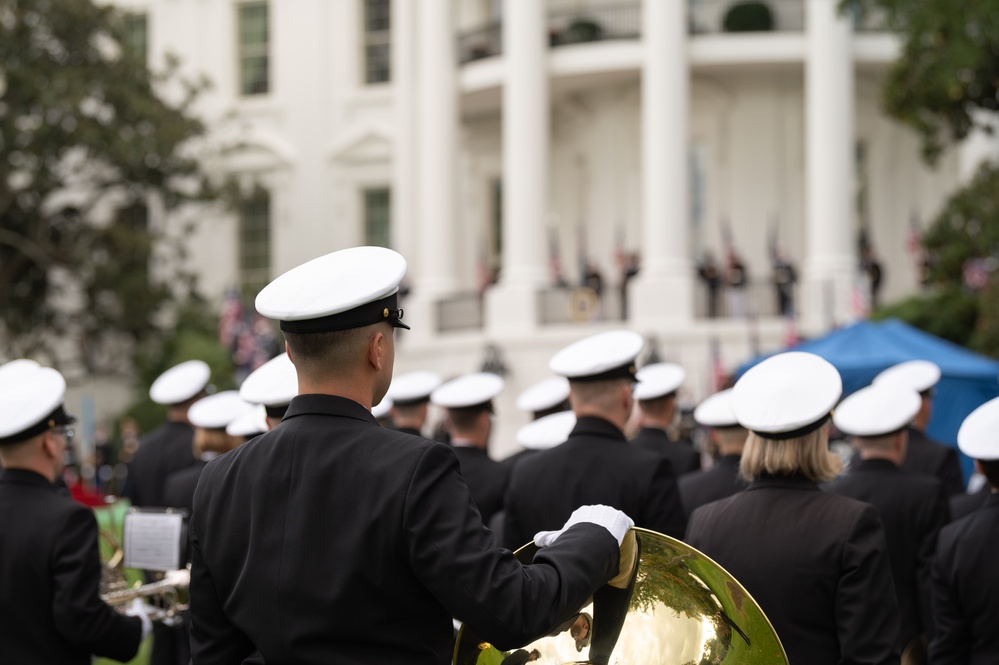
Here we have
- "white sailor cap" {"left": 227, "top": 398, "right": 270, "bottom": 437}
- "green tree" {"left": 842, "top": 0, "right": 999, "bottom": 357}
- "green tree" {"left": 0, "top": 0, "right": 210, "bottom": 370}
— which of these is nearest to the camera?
"white sailor cap" {"left": 227, "top": 398, "right": 270, "bottom": 437}

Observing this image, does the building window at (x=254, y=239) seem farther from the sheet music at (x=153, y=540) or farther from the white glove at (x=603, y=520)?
the white glove at (x=603, y=520)

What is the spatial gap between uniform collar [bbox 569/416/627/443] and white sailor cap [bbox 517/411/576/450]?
155 centimetres

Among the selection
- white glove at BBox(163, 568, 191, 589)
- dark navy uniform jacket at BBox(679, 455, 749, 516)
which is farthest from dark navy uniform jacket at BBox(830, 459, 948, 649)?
white glove at BBox(163, 568, 191, 589)

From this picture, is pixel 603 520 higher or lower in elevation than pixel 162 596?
higher

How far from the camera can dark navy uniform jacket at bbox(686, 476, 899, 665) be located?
387 cm

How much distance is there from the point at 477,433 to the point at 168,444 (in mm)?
2235

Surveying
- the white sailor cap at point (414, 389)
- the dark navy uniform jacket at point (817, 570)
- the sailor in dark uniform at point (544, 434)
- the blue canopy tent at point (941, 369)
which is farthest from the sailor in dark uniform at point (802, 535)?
the blue canopy tent at point (941, 369)

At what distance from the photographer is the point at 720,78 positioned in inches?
1222

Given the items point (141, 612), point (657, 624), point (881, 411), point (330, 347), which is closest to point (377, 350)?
point (330, 347)

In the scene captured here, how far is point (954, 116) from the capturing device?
50.8 feet

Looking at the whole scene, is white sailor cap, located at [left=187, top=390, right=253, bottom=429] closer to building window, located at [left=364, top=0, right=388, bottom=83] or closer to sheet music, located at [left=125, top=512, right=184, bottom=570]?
sheet music, located at [left=125, top=512, right=184, bottom=570]

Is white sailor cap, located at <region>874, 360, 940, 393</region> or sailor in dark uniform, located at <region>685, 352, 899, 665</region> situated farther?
white sailor cap, located at <region>874, 360, 940, 393</region>

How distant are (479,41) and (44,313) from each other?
1163 cm

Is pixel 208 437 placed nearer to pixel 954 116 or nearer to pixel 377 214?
pixel 954 116
